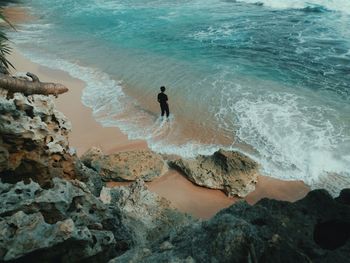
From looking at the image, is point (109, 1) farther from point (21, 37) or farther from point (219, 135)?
point (219, 135)

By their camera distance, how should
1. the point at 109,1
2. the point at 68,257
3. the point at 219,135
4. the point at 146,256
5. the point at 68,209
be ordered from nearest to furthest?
the point at 146,256 < the point at 68,257 < the point at 68,209 < the point at 219,135 < the point at 109,1

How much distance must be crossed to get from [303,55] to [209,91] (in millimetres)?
5414

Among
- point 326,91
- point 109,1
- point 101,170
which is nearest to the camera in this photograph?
point 101,170

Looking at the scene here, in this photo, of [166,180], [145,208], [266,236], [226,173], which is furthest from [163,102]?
[266,236]

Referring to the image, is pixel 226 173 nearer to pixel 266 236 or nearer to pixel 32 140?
pixel 32 140

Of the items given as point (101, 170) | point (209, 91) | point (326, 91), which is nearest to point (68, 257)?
point (101, 170)

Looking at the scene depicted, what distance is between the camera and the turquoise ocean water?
10945mm

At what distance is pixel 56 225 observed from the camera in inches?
150

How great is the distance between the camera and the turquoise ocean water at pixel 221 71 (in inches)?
Result: 431

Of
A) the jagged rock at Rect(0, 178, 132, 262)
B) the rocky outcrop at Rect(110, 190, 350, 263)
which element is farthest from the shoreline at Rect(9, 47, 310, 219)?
the rocky outcrop at Rect(110, 190, 350, 263)

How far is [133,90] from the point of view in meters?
14.3

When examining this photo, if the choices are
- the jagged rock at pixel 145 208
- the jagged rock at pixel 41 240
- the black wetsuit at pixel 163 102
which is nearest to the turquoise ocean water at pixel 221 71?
the black wetsuit at pixel 163 102

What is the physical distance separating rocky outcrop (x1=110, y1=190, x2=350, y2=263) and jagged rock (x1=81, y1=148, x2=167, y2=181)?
→ 512cm

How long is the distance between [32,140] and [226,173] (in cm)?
460
